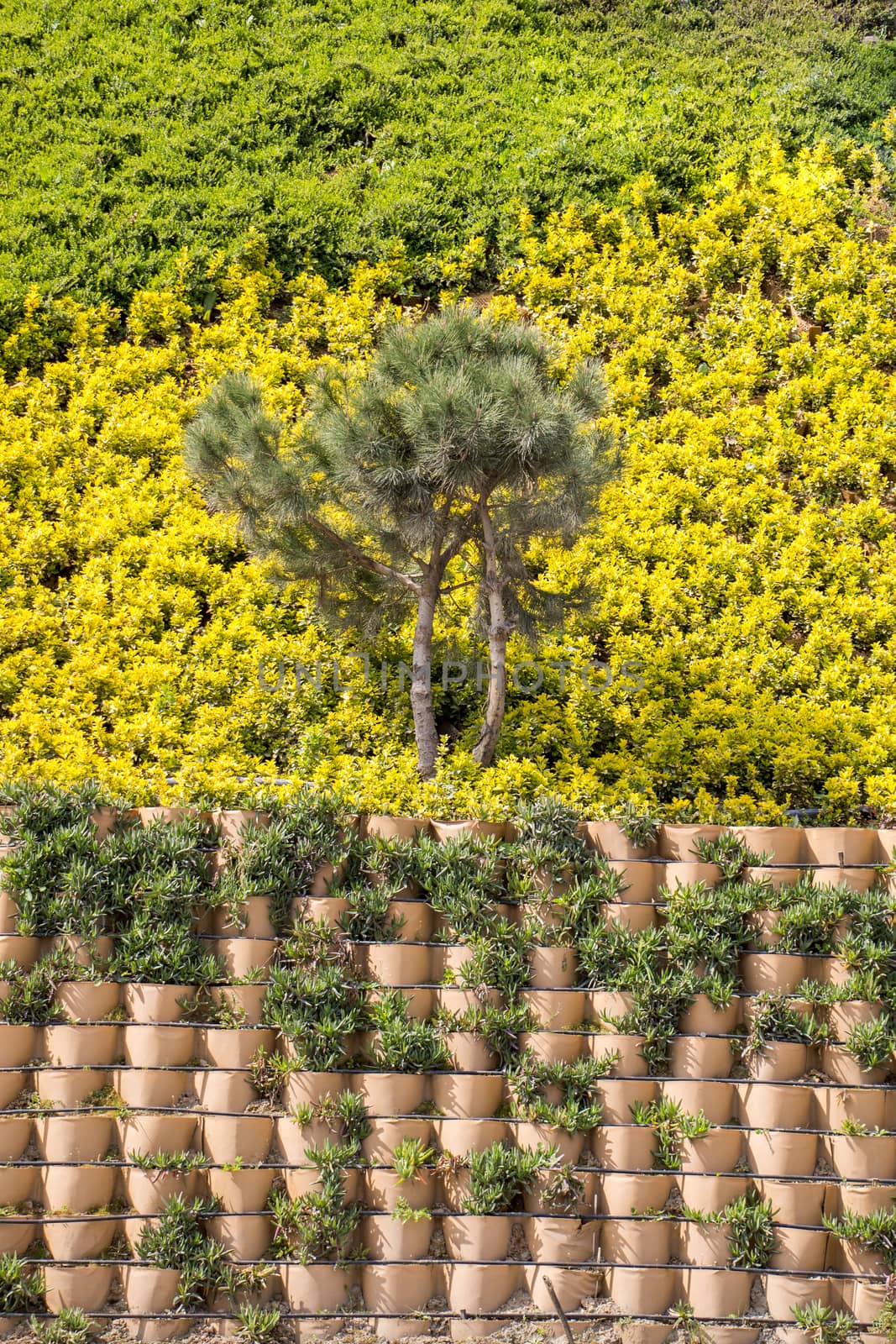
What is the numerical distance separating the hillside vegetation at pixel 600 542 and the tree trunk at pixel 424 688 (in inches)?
4.0

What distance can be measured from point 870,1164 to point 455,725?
2.64 m

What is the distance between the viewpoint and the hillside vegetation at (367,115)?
26.5 feet

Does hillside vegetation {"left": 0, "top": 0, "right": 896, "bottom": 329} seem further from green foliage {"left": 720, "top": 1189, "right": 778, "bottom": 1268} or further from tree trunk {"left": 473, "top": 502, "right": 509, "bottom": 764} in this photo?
green foliage {"left": 720, "top": 1189, "right": 778, "bottom": 1268}

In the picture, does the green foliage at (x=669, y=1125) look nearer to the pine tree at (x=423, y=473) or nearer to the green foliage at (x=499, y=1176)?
the green foliage at (x=499, y=1176)

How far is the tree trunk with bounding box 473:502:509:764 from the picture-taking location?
4.39m

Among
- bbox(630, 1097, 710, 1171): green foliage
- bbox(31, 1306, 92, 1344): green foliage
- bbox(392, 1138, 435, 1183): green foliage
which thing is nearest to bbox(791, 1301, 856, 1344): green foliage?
bbox(630, 1097, 710, 1171): green foliage

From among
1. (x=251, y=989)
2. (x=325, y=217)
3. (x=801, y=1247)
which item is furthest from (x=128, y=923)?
(x=325, y=217)

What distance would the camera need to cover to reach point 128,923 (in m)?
3.72

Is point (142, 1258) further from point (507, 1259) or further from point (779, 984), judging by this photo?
point (779, 984)

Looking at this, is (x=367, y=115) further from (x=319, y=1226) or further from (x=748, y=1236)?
(x=748, y=1236)

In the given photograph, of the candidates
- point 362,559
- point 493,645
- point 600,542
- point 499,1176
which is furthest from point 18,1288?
point 600,542

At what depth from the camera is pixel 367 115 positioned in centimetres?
940

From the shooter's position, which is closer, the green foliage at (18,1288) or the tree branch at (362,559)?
the green foliage at (18,1288)

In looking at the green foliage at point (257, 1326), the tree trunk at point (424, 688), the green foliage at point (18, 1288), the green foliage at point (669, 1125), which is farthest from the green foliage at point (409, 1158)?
the tree trunk at point (424, 688)
